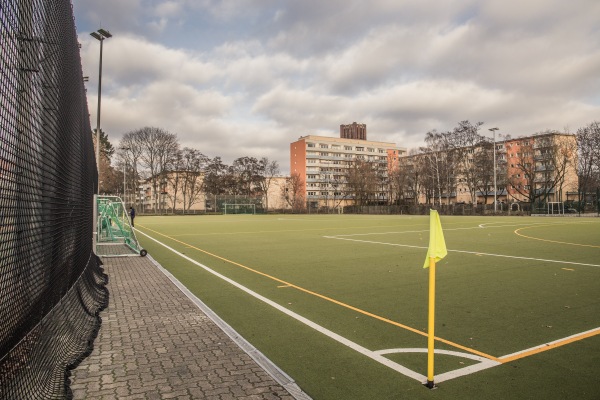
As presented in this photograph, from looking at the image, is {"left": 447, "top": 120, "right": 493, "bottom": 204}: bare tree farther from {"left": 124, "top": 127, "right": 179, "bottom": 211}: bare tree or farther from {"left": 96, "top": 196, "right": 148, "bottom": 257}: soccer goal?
{"left": 96, "top": 196, "right": 148, "bottom": 257}: soccer goal

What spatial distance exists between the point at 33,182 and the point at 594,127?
75512 millimetres

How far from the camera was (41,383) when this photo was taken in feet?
12.7

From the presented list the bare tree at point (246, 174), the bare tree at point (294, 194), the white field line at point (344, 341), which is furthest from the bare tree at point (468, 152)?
the white field line at point (344, 341)

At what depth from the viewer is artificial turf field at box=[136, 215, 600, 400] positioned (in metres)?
3.99

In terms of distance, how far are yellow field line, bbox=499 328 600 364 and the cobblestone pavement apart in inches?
101

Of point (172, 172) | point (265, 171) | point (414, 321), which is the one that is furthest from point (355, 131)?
point (414, 321)

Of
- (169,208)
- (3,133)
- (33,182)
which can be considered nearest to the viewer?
(3,133)

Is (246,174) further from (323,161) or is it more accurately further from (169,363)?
(169,363)

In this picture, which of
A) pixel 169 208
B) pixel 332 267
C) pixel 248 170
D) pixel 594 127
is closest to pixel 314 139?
pixel 248 170

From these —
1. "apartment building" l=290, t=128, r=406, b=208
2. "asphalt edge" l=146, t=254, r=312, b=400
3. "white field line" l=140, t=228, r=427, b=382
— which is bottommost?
"white field line" l=140, t=228, r=427, b=382

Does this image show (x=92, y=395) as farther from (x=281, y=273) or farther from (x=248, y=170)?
(x=248, y=170)

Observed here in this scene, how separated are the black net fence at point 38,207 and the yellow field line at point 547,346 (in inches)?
183

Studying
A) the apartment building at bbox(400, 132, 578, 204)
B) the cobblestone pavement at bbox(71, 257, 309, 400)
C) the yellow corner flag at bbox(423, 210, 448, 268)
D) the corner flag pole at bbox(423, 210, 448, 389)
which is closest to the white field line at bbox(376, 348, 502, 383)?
the corner flag pole at bbox(423, 210, 448, 389)

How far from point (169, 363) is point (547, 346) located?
4.55 meters
